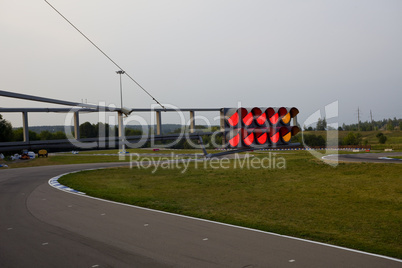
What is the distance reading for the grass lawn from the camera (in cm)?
1084

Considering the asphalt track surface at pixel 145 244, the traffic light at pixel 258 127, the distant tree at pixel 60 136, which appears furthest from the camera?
the asphalt track surface at pixel 145 244

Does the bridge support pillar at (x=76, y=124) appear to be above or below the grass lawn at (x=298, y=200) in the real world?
above

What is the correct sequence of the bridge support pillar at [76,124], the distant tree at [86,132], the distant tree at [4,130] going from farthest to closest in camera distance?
the distant tree at [86,132] < the distant tree at [4,130] < the bridge support pillar at [76,124]

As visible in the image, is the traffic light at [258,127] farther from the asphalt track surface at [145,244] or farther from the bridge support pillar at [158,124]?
the asphalt track surface at [145,244]

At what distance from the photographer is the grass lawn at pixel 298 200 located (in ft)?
35.6

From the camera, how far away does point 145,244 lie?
9336 millimetres

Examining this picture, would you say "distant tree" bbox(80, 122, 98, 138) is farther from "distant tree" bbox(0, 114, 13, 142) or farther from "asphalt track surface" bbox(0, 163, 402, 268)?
"asphalt track surface" bbox(0, 163, 402, 268)

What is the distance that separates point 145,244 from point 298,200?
33.2 ft

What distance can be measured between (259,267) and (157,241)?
3.45 metres

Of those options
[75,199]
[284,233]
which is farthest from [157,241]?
[75,199]

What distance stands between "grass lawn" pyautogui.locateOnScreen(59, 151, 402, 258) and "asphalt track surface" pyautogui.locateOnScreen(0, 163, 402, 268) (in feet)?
3.82

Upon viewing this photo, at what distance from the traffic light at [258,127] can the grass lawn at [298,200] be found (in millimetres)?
5338

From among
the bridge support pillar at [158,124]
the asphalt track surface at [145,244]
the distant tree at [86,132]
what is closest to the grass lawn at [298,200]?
the asphalt track surface at [145,244]

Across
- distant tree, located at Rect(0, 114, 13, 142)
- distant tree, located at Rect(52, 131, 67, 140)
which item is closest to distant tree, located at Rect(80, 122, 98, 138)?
distant tree, located at Rect(52, 131, 67, 140)
